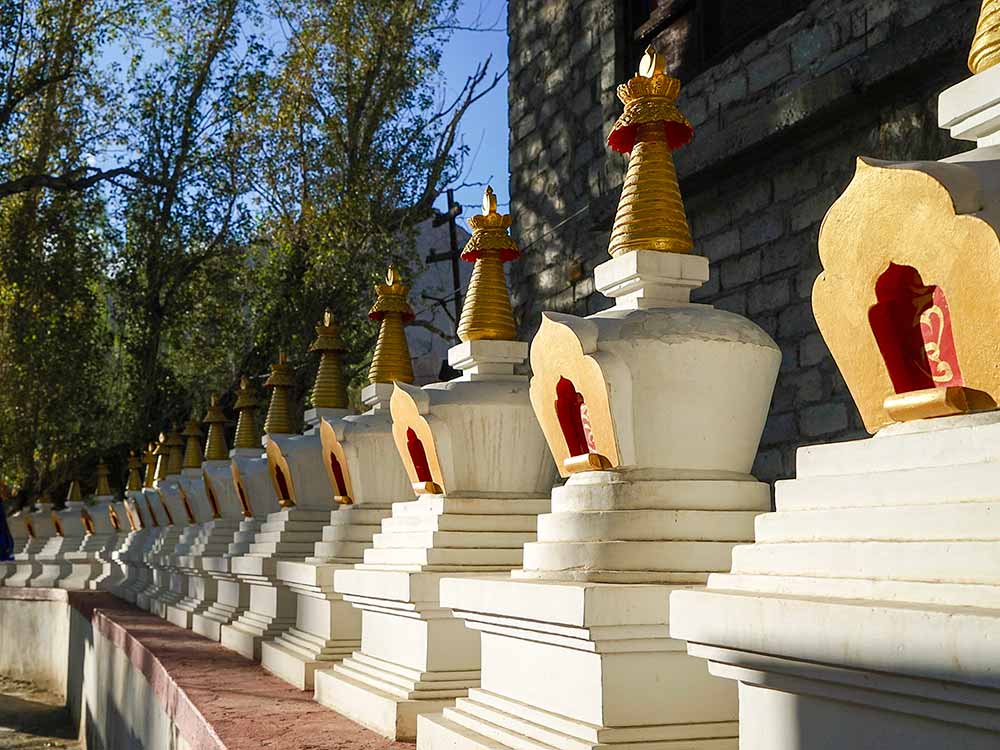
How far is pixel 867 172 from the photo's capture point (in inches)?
76.8

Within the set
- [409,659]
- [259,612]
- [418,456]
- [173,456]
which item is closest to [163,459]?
[173,456]

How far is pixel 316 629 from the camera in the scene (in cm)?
482

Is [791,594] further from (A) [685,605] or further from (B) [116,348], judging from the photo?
(B) [116,348]

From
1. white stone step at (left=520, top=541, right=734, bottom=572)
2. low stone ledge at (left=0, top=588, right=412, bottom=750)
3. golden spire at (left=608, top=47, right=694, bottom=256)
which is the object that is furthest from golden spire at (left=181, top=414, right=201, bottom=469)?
white stone step at (left=520, top=541, right=734, bottom=572)

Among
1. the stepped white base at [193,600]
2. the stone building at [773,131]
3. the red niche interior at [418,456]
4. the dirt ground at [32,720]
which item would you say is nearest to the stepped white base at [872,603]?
the red niche interior at [418,456]

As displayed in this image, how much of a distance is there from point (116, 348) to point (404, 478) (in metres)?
14.1

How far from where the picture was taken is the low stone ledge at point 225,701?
354cm

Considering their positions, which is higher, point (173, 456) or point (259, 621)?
point (173, 456)

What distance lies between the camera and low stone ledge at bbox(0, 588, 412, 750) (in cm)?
354

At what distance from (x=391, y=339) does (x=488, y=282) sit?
110 centimetres

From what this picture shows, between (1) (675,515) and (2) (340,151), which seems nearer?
(1) (675,515)

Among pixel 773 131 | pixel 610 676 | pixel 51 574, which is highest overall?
pixel 773 131

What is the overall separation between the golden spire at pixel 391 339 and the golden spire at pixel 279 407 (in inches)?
62.2

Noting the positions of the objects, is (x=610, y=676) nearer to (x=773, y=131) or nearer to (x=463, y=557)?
(x=463, y=557)
